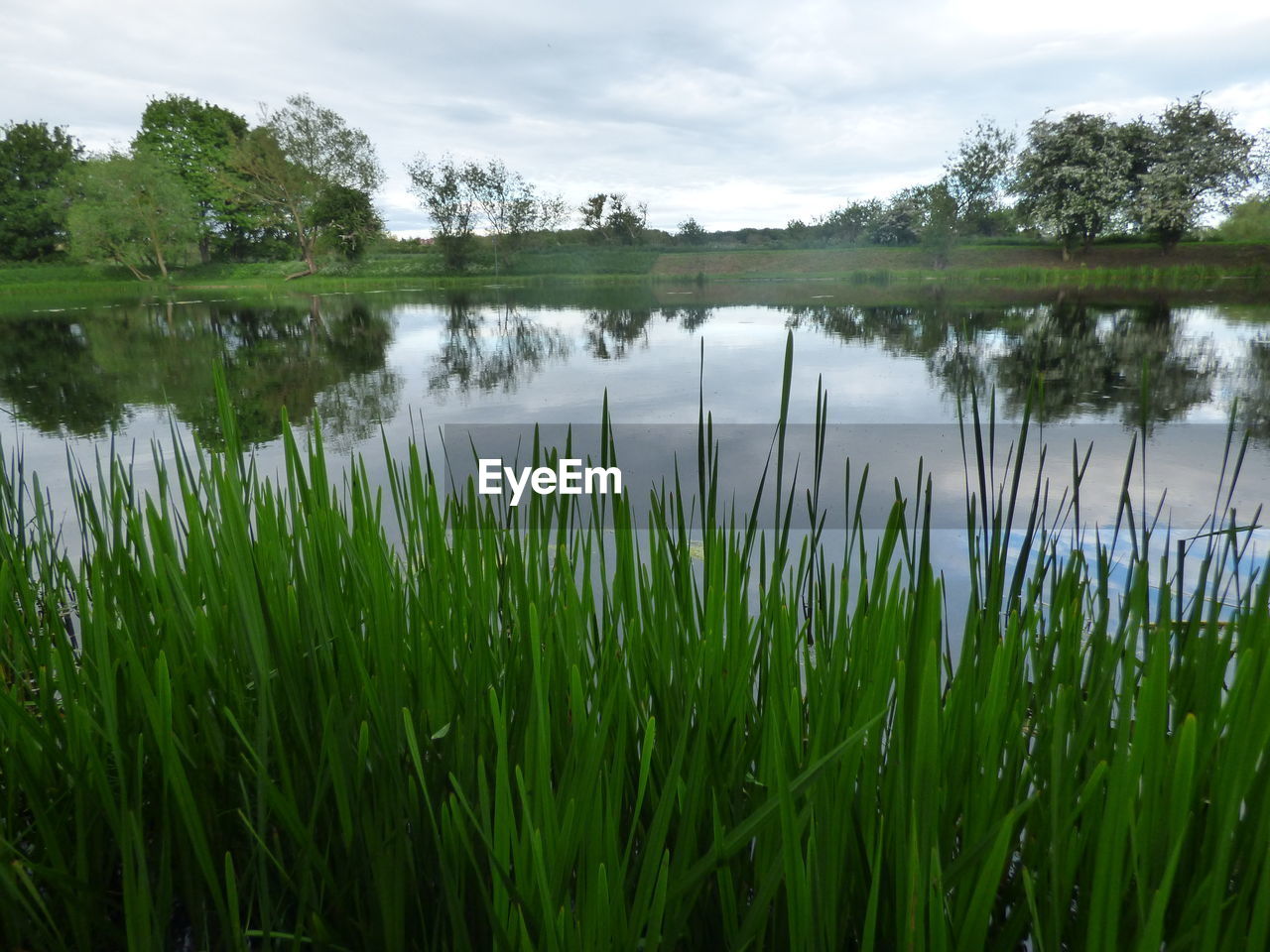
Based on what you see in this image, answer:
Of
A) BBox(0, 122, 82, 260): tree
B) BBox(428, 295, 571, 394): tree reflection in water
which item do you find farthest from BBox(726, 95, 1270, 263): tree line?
BBox(0, 122, 82, 260): tree

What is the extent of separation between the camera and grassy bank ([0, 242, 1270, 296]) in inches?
859

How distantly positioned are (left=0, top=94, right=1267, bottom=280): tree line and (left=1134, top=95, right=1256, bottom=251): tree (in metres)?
0.05

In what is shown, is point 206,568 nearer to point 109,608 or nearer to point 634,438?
point 109,608

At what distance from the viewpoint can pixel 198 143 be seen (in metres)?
28.0

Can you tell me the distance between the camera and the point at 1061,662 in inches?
25.6

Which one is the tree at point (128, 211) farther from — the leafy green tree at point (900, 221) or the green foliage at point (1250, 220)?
the green foliage at point (1250, 220)

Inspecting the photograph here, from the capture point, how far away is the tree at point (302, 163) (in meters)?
24.1

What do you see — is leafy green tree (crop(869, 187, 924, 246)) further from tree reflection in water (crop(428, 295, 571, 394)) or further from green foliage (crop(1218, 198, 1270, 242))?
tree reflection in water (crop(428, 295, 571, 394))

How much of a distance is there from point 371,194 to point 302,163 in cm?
242

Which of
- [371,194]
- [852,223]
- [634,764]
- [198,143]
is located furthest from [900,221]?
[634,764]

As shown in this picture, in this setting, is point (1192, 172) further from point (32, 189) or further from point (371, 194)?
point (32, 189)

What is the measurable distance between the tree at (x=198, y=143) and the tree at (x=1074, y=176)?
25898 mm

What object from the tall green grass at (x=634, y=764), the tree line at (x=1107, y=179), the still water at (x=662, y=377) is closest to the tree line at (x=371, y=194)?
the tree line at (x=1107, y=179)

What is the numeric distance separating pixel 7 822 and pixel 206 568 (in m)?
0.26
